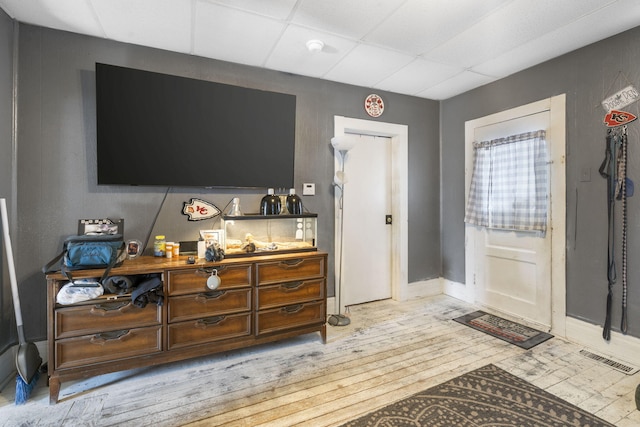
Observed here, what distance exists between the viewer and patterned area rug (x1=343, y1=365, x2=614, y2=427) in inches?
68.7

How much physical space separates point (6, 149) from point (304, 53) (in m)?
2.41

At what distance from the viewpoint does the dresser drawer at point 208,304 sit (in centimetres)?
221

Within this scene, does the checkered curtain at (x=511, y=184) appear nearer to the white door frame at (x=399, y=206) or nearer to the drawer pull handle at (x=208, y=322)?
the white door frame at (x=399, y=206)

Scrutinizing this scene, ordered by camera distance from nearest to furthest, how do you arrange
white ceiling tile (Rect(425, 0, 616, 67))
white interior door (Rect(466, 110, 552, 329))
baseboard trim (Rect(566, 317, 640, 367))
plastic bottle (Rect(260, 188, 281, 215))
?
white ceiling tile (Rect(425, 0, 616, 67)) < baseboard trim (Rect(566, 317, 640, 367)) < plastic bottle (Rect(260, 188, 281, 215)) < white interior door (Rect(466, 110, 552, 329))

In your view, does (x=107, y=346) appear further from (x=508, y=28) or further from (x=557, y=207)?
(x=557, y=207)

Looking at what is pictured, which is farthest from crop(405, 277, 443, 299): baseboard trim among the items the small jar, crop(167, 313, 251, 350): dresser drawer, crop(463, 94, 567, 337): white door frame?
the small jar

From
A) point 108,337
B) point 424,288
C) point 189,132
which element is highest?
point 189,132

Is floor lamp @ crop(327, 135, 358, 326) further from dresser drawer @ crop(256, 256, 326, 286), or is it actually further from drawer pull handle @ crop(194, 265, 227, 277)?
drawer pull handle @ crop(194, 265, 227, 277)

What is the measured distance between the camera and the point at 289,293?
8.53 ft

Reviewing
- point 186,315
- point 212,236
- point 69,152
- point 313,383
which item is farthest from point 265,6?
point 313,383

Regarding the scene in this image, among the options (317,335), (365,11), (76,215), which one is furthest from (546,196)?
(76,215)

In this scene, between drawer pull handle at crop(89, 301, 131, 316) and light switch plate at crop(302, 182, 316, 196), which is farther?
light switch plate at crop(302, 182, 316, 196)

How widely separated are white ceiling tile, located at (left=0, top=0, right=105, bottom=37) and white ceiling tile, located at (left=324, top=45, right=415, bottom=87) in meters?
2.02

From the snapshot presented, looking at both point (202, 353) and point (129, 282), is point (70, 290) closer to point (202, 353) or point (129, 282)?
point (129, 282)
